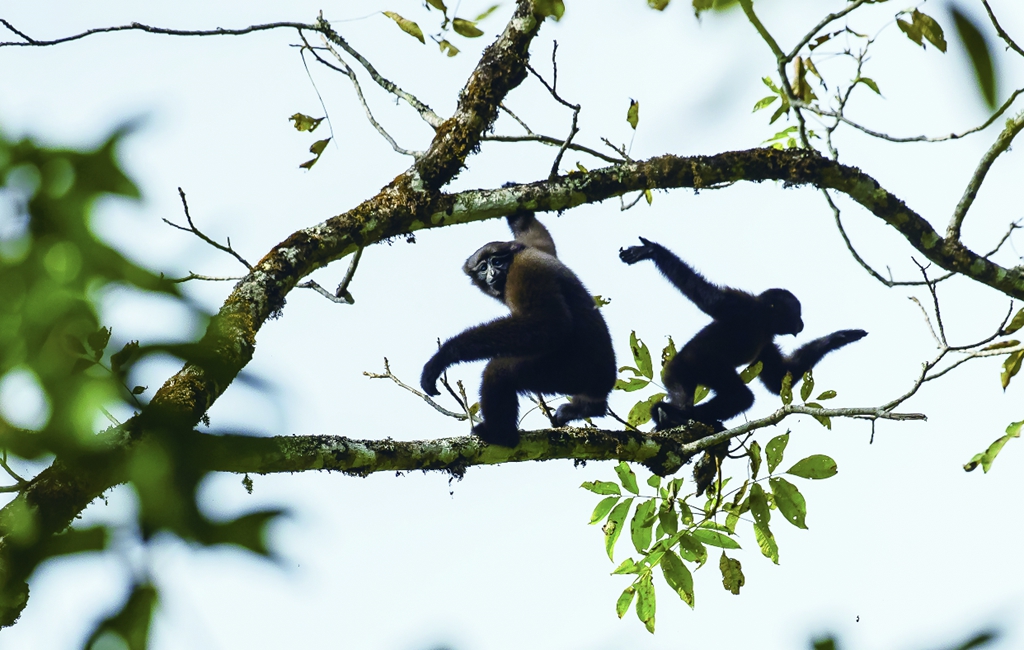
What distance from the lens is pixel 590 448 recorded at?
565 cm

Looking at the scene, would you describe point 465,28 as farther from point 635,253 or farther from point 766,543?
point 766,543

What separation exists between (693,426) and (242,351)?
3531 mm

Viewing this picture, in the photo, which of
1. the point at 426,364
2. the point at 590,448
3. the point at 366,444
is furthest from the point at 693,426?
the point at 366,444

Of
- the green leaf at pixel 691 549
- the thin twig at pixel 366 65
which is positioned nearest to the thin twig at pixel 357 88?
the thin twig at pixel 366 65

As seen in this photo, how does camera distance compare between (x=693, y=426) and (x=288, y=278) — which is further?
(x=693, y=426)

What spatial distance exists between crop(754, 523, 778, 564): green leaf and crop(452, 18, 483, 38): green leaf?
3.21 m

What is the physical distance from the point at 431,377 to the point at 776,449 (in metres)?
2.25

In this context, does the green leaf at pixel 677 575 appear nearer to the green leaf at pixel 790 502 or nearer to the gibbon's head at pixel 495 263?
the green leaf at pixel 790 502

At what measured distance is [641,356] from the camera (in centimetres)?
634

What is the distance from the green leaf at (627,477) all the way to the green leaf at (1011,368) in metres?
2.10

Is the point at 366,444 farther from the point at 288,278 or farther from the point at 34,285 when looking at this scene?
the point at 34,285

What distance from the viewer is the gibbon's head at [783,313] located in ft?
24.5

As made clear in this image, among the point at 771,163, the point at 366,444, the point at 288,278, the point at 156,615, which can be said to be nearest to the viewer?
the point at 156,615

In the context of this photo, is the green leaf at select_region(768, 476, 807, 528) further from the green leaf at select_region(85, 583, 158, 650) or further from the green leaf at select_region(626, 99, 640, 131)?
the green leaf at select_region(85, 583, 158, 650)
